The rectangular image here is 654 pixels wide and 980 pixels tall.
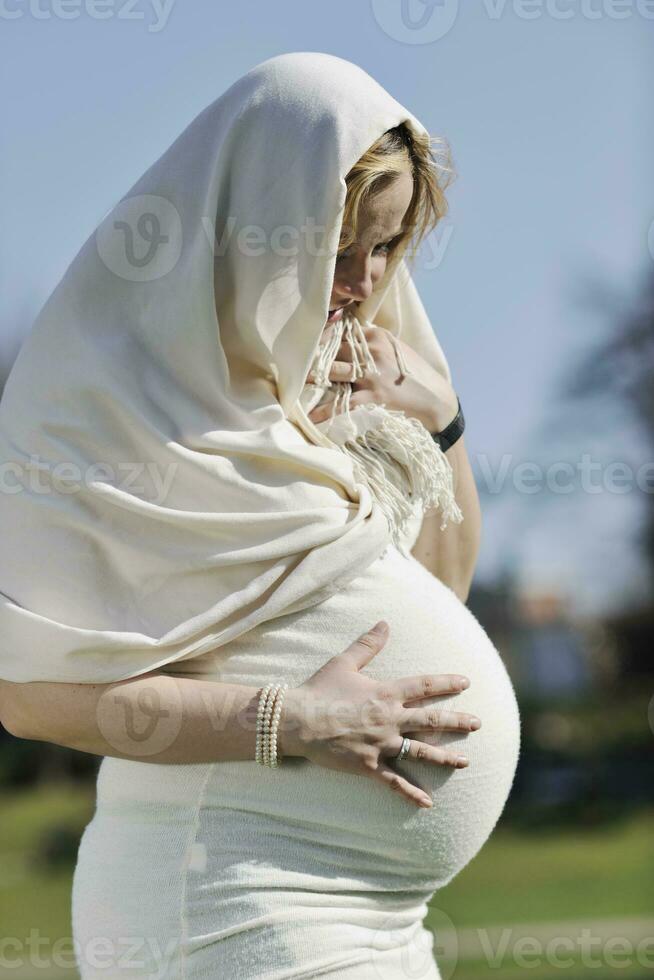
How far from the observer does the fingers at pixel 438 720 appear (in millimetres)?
1459

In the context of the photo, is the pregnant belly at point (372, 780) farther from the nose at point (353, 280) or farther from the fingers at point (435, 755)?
the nose at point (353, 280)

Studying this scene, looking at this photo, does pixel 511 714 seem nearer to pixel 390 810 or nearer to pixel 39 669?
pixel 390 810

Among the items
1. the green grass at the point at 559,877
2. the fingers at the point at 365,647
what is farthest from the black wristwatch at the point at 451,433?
the green grass at the point at 559,877

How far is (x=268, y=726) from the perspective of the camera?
139cm

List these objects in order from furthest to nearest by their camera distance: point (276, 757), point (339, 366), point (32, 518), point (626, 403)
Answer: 1. point (626, 403)
2. point (339, 366)
3. point (32, 518)
4. point (276, 757)

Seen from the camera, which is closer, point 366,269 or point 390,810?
point 390,810

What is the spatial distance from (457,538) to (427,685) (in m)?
0.49

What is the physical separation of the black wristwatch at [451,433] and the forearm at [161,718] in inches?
22.3

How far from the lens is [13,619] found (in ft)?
4.83

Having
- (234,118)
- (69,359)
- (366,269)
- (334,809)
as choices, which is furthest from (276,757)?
(234,118)

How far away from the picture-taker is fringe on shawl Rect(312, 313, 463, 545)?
166 centimetres

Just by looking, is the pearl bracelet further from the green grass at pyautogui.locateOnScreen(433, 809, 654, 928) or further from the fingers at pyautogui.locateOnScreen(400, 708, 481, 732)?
the green grass at pyautogui.locateOnScreen(433, 809, 654, 928)

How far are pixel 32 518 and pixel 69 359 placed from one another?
22 centimetres

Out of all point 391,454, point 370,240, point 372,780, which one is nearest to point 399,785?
point 372,780
